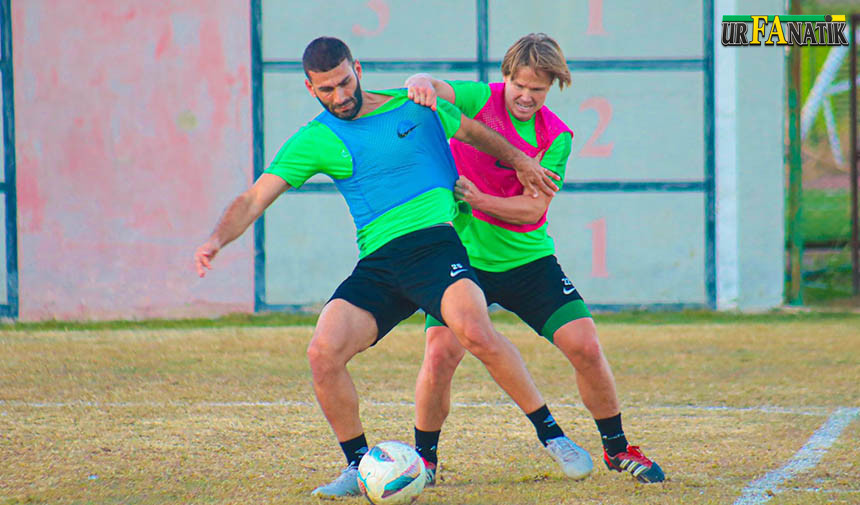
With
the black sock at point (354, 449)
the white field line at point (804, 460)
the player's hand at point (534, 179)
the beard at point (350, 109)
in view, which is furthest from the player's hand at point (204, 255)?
the white field line at point (804, 460)

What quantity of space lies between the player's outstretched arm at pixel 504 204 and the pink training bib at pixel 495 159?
0.11 meters

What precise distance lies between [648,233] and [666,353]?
2934 mm

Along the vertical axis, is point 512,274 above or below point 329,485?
above

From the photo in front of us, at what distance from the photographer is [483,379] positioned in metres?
7.01

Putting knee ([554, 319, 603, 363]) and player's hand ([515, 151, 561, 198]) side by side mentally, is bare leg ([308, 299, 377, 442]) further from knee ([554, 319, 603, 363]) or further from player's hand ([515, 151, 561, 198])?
player's hand ([515, 151, 561, 198])

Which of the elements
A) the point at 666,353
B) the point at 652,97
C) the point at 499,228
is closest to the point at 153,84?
the point at 652,97

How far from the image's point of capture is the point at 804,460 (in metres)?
4.70

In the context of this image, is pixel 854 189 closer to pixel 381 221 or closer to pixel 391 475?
pixel 381 221

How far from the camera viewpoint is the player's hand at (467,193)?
4.33m

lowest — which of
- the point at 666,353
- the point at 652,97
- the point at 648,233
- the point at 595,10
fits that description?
the point at 666,353

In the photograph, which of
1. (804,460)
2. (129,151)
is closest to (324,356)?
(804,460)

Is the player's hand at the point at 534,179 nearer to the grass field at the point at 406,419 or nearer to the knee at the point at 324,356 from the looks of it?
the knee at the point at 324,356

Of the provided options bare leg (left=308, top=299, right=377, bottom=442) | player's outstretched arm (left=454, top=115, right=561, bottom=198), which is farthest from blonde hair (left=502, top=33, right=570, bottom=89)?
bare leg (left=308, top=299, right=377, bottom=442)

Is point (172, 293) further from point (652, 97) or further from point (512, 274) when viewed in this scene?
point (512, 274)
